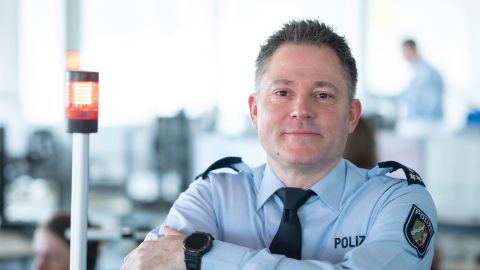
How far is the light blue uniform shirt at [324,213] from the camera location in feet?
4.31

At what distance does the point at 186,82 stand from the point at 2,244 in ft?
17.9

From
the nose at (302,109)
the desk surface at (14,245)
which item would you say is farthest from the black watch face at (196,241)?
the desk surface at (14,245)

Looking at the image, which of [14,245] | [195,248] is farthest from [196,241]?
[14,245]

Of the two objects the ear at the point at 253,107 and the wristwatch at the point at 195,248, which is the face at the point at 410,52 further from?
the wristwatch at the point at 195,248

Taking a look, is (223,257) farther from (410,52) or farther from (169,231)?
(410,52)

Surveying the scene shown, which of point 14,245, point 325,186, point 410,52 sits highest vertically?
point 410,52

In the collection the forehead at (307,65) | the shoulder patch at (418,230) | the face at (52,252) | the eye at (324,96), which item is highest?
the forehead at (307,65)

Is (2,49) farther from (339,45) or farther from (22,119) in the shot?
(339,45)

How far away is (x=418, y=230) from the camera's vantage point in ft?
4.35

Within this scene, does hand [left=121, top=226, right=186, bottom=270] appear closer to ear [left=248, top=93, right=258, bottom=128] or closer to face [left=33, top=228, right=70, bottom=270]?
ear [left=248, top=93, right=258, bottom=128]

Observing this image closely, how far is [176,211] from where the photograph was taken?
4.81 feet

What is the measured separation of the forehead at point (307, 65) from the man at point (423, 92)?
6051 millimetres

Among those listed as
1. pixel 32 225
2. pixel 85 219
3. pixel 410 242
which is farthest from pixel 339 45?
pixel 32 225

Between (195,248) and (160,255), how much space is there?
0.22ft
